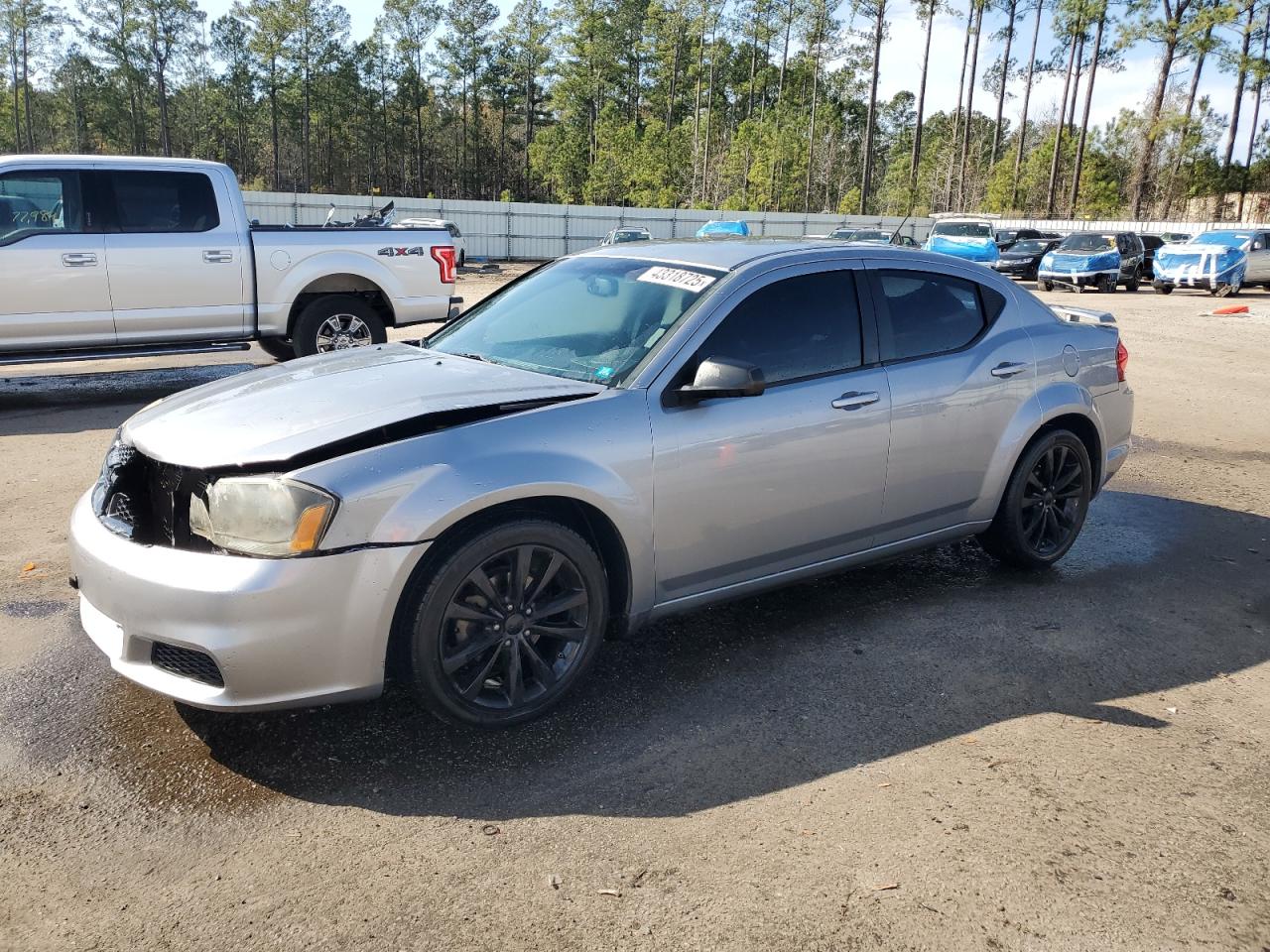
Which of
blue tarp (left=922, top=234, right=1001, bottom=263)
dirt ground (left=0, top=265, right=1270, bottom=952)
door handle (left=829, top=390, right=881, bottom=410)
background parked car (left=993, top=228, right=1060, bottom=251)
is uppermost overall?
background parked car (left=993, top=228, right=1060, bottom=251)

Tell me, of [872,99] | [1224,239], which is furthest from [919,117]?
[1224,239]

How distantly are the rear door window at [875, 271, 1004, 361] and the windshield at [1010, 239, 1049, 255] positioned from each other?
2927 centimetres

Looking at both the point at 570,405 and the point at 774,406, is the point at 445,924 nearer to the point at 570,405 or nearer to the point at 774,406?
Answer: the point at 570,405

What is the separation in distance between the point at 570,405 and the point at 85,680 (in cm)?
216

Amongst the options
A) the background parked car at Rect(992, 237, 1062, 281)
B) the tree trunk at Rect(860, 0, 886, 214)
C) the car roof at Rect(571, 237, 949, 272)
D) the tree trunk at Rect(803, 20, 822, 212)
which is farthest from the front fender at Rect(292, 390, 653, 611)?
the tree trunk at Rect(803, 20, 822, 212)

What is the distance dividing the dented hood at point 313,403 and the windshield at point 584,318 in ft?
0.59

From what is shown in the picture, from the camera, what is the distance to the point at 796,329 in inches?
163

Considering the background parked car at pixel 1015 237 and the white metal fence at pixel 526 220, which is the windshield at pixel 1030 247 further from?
the white metal fence at pixel 526 220

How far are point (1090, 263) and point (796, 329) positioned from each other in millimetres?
25604

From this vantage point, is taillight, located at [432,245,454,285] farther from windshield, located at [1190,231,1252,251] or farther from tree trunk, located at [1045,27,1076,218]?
tree trunk, located at [1045,27,1076,218]

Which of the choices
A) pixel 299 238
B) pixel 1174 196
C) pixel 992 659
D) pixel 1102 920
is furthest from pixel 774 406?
pixel 1174 196

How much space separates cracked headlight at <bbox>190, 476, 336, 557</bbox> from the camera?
116 inches

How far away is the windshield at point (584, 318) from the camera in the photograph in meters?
3.88

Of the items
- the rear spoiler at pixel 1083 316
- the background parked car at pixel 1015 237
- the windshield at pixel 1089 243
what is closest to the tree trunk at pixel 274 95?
the background parked car at pixel 1015 237
